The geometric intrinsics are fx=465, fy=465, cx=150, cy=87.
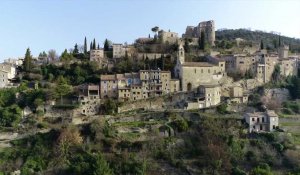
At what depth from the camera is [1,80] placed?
50531 millimetres

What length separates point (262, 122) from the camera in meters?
43.3

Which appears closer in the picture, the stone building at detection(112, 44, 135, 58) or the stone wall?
the stone wall

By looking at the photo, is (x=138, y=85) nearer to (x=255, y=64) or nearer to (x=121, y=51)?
(x=121, y=51)

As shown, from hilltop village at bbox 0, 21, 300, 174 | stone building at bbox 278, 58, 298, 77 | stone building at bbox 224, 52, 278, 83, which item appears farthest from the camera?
stone building at bbox 278, 58, 298, 77

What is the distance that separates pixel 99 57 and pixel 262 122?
70.8 ft

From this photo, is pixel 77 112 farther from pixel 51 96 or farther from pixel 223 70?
pixel 223 70

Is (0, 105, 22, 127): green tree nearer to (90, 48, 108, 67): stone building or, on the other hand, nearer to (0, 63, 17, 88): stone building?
(0, 63, 17, 88): stone building

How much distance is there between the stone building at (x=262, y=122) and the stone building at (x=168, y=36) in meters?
20.7

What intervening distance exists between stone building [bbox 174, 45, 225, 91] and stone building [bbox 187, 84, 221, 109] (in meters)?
1.74

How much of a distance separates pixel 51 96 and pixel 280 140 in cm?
2193

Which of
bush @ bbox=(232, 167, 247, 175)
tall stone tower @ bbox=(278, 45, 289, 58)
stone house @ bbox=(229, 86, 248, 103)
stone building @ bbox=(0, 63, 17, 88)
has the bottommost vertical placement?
bush @ bbox=(232, 167, 247, 175)

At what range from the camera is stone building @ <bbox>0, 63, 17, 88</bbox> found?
165 feet

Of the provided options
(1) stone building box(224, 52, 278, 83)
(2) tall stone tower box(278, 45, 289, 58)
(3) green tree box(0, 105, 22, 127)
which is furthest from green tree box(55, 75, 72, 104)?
(2) tall stone tower box(278, 45, 289, 58)

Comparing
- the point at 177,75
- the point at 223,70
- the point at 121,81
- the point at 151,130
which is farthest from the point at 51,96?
the point at 223,70
